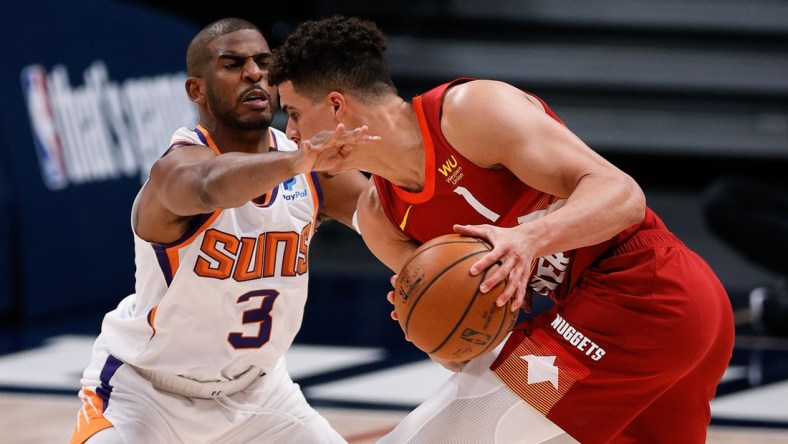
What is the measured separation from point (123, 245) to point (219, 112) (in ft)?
19.1

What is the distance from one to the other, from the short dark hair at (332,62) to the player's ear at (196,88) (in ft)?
2.73

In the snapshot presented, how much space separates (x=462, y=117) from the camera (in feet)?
10.7

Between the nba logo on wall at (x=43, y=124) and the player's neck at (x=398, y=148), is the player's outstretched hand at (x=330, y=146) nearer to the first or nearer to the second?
the player's neck at (x=398, y=148)

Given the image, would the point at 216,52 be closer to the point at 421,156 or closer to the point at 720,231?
the point at 421,156

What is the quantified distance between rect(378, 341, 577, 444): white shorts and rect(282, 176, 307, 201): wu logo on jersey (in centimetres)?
109

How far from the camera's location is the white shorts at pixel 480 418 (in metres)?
3.27

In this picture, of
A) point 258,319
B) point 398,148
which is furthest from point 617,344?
point 258,319

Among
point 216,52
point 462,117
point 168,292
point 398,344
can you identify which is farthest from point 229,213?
point 398,344

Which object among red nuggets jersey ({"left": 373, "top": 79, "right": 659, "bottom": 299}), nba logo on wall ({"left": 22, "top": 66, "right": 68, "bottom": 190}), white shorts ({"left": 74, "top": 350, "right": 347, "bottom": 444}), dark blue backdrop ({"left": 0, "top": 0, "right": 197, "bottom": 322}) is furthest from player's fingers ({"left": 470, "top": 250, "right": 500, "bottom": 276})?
nba logo on wall ({"left": 22, "top": 66, "right": 68, "bottom": 190})

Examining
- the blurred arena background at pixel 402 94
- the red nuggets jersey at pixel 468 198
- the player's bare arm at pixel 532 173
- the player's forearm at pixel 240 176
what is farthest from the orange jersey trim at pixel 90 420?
the blurred arena background at pixel 402 94

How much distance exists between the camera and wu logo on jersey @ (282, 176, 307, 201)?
13.5 ft

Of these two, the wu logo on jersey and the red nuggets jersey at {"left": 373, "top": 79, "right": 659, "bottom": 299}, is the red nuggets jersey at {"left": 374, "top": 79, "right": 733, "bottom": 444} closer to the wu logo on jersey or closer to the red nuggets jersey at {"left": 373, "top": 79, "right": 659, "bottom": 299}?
the red nuggets jersey at {"left": 373, "top": 79, "right": 659, "bottom": 299}

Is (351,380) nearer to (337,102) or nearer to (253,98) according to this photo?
(253,98)

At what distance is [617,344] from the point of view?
3.23m
